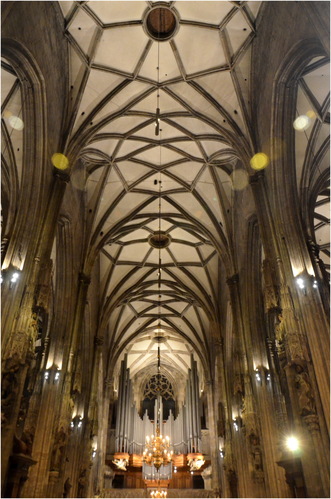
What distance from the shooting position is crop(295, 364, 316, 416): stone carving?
854 centimetres

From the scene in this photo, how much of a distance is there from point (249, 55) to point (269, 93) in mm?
2094

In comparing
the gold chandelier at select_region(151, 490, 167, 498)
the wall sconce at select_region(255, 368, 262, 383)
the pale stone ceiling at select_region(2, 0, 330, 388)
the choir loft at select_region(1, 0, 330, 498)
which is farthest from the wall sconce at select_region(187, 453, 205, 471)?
the wall sconce at select_region(255, 368, 262, 383)

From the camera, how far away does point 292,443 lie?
9719 mm

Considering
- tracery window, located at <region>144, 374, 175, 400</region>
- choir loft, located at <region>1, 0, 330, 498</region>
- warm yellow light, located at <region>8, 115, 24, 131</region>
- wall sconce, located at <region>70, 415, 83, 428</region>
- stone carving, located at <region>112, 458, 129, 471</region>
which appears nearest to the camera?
choir loft, located at <region>1, 0, 330, 498</region>

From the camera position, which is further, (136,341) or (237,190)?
(136,341)

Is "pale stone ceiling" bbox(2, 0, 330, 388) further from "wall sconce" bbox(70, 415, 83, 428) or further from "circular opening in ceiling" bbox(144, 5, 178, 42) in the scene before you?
"wall sconce" bbox(70, 415, 83, 428)

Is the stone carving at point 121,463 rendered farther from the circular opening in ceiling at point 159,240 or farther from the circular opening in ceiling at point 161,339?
the circular opening in ceiling at point 159,240

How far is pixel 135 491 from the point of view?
2083cm

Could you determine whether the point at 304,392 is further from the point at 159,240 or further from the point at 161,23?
the point at 159,240

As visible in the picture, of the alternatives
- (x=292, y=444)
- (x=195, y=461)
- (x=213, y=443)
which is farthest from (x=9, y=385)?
(x=195, y=461)

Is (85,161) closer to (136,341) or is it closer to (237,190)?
(237,190)

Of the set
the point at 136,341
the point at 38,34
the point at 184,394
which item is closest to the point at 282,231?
the point at 38,34

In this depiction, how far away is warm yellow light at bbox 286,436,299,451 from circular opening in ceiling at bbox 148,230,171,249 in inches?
496

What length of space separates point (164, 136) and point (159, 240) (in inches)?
258
